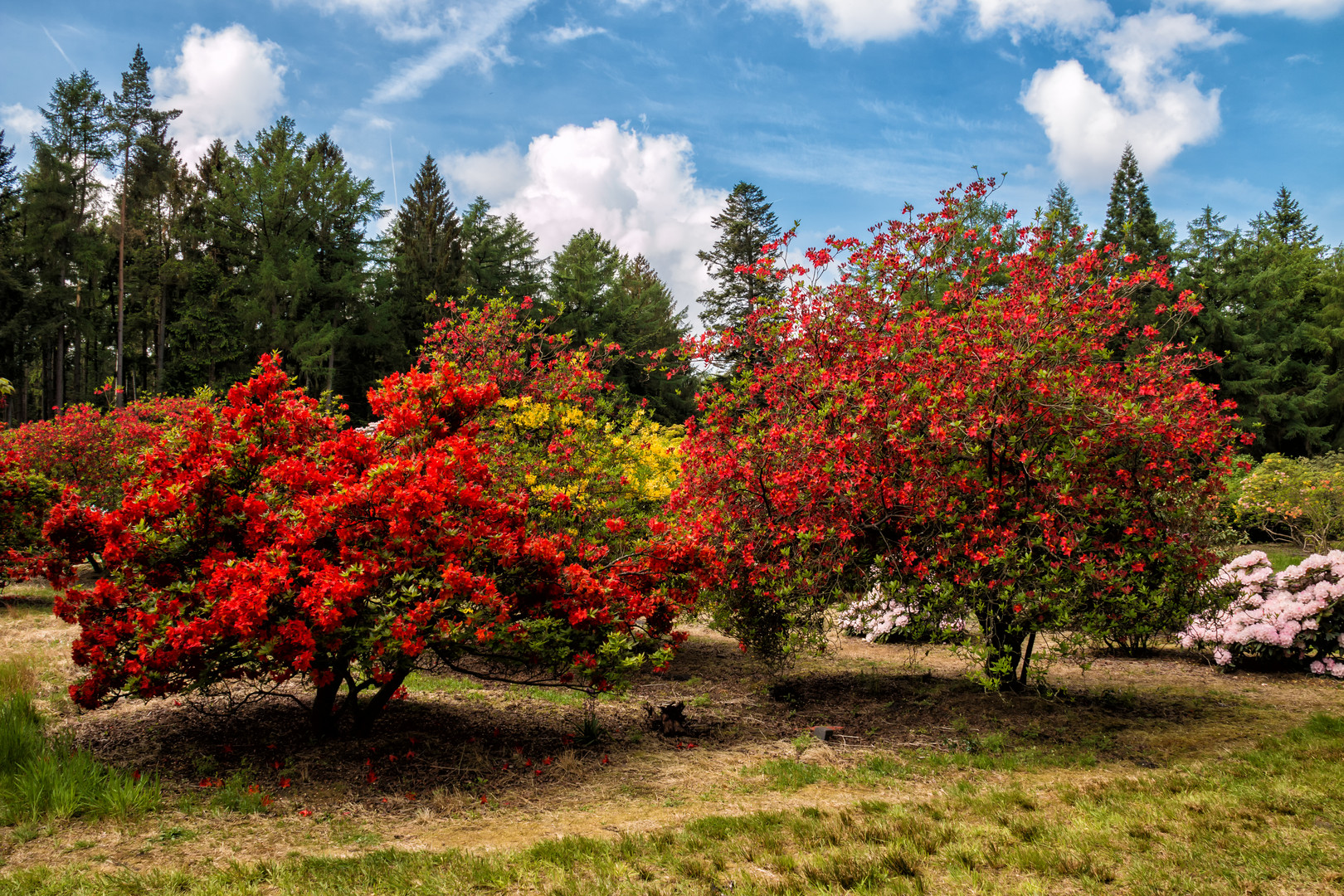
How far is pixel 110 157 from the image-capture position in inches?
1196

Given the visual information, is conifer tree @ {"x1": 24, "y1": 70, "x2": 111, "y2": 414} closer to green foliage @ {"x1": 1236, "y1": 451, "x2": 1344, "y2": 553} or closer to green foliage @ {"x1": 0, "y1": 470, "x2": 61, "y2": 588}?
green foliage @ {"x1": 0, "y1": 470, "x2": 61, "y2": 588}

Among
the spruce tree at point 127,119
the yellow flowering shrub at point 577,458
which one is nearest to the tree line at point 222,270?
the spruce tree at point 127,119

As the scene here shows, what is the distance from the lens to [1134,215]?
33.4m

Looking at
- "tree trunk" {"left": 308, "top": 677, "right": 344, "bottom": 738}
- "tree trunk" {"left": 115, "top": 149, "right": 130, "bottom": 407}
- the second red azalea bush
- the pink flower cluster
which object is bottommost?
"tree trunk" {"left": 308, "top": 677, "right": 344, "bottom": 738}

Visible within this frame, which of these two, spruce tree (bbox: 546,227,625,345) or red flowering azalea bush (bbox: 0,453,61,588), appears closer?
red flowering azalea bush (bbox: 0,453,61,588)

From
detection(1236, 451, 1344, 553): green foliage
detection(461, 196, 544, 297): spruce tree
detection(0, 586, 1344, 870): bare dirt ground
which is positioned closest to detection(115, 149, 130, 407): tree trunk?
detection(461, 196, 544, 297): spruce tree

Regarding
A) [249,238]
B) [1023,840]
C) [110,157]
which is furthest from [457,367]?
[110,157]

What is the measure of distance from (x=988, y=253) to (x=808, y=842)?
4911 mm

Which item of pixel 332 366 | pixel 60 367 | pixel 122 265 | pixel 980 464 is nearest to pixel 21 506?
pixel 980 464

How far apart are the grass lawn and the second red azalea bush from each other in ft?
2.21

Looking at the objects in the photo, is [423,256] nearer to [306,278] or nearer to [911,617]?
[306,278]

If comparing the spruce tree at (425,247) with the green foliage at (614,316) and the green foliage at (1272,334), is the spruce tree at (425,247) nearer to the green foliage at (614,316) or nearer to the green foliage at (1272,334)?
the green foliage at (614,316)

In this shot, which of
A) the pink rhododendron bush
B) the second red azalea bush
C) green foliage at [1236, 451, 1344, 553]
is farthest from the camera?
green foliage at [1236, 451, 1344, 553]

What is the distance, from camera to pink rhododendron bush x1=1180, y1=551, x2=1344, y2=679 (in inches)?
291
